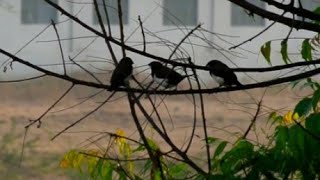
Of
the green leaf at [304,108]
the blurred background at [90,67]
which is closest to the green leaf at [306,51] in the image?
the green leaf at [304,108]

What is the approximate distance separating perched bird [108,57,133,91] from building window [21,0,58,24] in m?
0.44

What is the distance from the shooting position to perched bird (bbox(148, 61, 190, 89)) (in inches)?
26.3

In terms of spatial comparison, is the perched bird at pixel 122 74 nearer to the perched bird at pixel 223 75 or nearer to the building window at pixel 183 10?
the perched bird at pixel 223 75

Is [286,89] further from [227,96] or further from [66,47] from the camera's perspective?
[66,47]

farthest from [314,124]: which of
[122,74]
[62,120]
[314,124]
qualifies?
[62,120]

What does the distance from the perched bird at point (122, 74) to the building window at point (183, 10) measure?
0.39 metres

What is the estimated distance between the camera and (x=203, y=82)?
0.98 metres

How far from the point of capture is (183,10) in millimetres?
1144

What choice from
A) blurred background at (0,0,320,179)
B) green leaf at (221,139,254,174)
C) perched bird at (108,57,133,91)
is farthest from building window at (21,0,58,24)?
green leaf at (221,139,254,174)

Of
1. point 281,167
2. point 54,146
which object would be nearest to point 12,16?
point 54,146

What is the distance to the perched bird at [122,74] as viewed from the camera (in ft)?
2.19

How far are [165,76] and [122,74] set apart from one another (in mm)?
49

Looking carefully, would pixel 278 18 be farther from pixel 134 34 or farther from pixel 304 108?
pixel 134 34

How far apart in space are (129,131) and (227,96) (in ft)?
0.61
